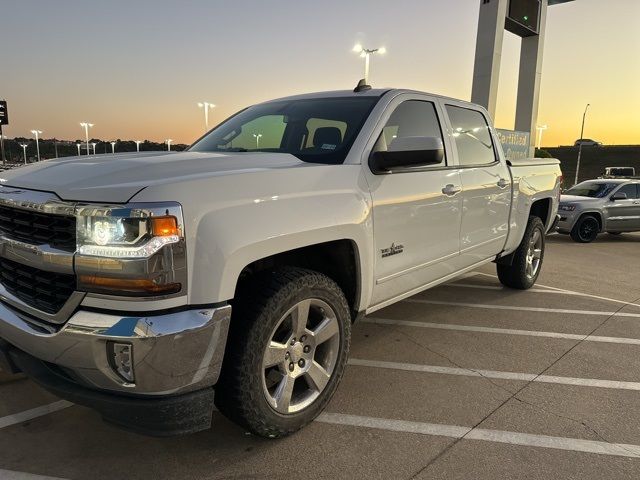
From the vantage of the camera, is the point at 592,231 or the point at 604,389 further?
the point at 592,231

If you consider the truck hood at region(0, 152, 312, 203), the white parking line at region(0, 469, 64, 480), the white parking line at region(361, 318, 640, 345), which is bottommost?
the white parking line at region(0, 469, 64, 480)

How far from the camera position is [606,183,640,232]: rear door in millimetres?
12047

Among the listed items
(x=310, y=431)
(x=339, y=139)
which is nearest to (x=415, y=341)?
(x=310, y=431)

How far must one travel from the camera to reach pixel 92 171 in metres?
2.29

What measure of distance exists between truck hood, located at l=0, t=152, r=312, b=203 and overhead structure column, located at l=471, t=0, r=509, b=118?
1505cm

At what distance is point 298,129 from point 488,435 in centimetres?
242

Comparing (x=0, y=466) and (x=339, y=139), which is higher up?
(x=339, y=139)

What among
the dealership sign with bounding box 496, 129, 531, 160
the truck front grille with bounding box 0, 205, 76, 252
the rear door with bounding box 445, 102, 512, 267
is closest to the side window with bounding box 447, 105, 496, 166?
the rear door with bounding box 445, 102, 512, 267

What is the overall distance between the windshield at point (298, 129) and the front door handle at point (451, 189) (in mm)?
883

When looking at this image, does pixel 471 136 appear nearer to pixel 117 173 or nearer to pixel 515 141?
pixel 117 173

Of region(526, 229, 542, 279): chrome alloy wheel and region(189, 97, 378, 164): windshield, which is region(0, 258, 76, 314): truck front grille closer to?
region(189, 97, 378, 164): windshield

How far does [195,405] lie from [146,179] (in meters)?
1.04

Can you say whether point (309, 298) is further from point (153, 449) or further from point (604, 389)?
point (604, 389)

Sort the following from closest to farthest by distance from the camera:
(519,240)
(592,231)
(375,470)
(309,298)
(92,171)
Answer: (92,171) < (375,470) < (309,298) < (519,240) < (592,231)
